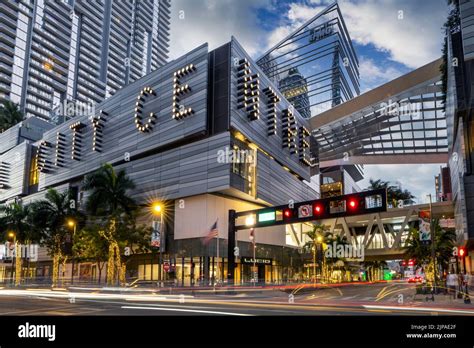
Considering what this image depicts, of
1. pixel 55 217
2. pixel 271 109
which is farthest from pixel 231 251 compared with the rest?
pixel 55 217

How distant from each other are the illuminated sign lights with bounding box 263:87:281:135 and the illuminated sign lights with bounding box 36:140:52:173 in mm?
34711

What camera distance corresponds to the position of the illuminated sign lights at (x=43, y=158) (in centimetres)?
6456

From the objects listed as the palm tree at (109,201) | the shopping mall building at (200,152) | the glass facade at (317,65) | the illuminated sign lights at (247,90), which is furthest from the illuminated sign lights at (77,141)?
the glass facade at (317,65)

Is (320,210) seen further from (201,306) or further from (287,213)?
(201,306)

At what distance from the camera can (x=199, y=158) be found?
44.0m

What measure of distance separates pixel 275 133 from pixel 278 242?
15182mm

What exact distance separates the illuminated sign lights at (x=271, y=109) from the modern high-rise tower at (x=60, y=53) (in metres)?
73.7

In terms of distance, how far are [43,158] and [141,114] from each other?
24718 millimetres

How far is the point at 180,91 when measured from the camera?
45.5 m

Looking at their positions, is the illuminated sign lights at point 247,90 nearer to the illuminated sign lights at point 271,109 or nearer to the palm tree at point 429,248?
the illuminated sign lights at point 271,109
